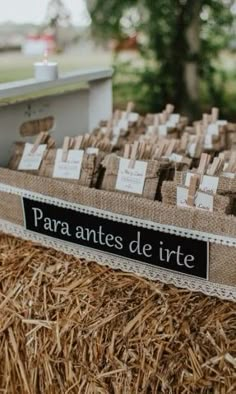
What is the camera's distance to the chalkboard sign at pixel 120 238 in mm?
1235

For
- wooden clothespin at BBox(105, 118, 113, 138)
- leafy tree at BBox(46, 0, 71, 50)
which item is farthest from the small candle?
leafy tree at BBox(46, 0, 71, 50)

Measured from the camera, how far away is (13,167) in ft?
5.56

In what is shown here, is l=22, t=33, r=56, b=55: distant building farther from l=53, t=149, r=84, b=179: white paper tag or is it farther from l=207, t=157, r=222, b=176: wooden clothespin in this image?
l=207, t=157, r=222, b=176: wooden clothespin

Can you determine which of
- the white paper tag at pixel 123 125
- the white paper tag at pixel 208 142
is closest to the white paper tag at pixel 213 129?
the white paper tag at pixel 208 142

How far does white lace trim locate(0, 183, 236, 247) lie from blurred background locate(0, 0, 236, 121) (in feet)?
13.4

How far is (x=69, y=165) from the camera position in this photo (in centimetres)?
159

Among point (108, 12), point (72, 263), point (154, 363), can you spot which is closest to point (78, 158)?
point (72, 263)

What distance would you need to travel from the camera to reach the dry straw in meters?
1.18

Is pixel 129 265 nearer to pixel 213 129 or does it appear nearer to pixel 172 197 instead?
pixel 172 197

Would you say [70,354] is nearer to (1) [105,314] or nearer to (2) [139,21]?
(1) [105,314]

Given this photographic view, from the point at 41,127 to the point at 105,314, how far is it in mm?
968

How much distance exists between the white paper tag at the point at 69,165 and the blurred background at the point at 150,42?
394cm

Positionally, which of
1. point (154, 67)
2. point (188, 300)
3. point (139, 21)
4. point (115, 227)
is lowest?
point (188, 300)

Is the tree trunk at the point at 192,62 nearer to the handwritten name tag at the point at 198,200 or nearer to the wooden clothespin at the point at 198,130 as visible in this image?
the wooden clothespin at the point at 198,130
